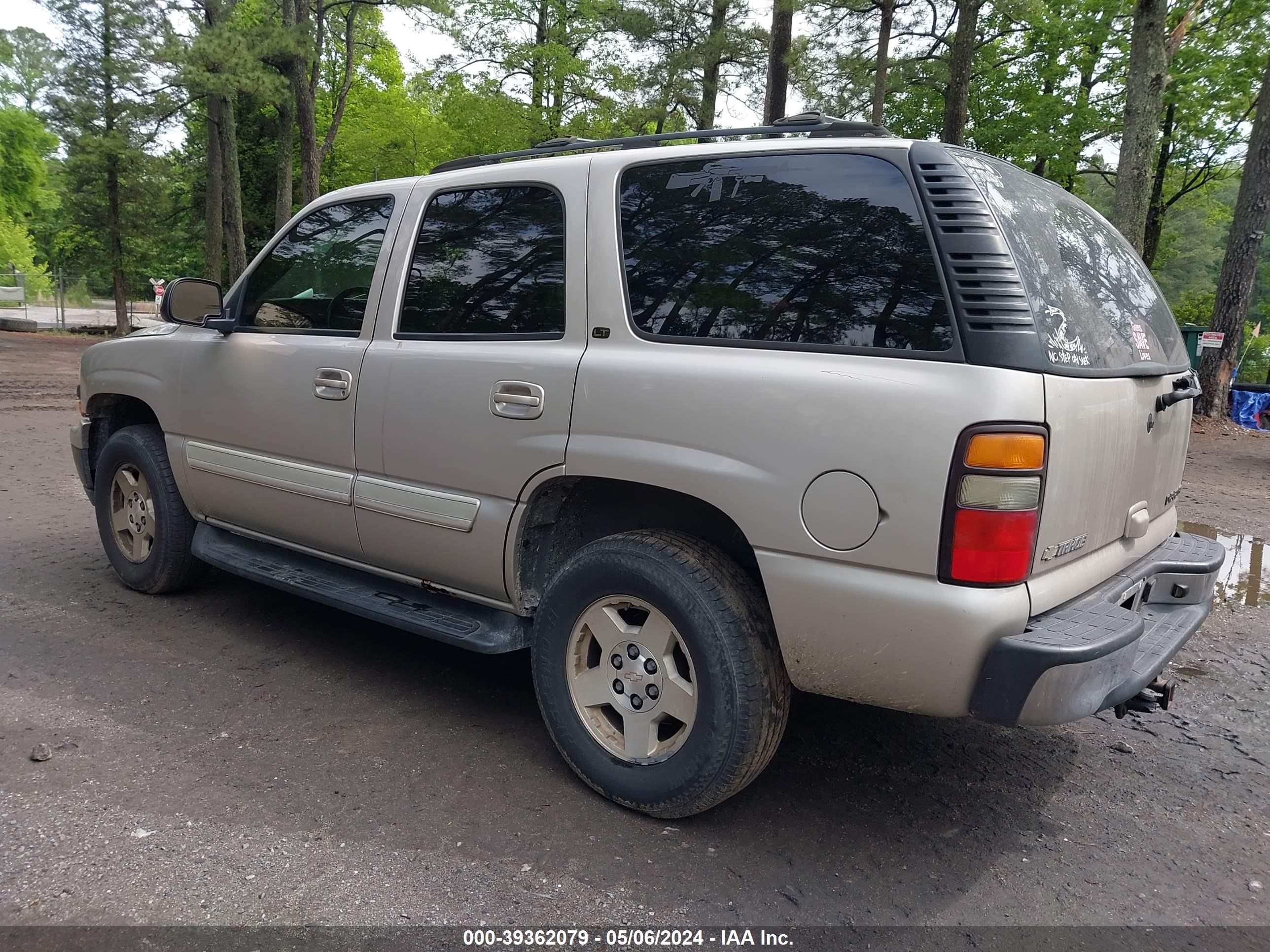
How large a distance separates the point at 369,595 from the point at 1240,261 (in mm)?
15678

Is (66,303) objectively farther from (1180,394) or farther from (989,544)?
(989,544)

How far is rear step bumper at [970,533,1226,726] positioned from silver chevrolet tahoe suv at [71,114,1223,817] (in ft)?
0.04

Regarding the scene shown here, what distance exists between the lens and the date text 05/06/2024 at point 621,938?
7.62 ft

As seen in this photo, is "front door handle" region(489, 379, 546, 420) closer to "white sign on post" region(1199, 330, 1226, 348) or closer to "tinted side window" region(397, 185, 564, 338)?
"tinted side window" region(397, 185, 564, 338)

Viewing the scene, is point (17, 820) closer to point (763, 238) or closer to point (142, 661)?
point (142, 661)

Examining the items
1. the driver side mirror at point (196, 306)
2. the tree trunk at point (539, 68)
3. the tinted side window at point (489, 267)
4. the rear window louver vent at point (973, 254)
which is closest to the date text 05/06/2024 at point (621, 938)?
the rear window louver vent at point (973, 254)

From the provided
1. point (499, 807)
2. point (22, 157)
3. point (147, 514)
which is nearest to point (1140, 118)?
point (147, 514)

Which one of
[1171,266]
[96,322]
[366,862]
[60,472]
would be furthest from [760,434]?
[1171,266]

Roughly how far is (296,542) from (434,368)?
123 centimetres

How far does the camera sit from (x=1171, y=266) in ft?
154

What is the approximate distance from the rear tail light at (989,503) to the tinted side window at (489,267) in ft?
4.69

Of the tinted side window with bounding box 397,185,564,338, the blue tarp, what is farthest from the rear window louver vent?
the blue tarp

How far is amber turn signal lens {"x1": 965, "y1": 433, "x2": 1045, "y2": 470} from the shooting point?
2281 mm

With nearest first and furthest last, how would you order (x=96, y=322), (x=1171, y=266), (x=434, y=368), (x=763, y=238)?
(x=763, y=238) → (x=434, y=368) → (x=96, y=322) → (x=1171, y=266)
